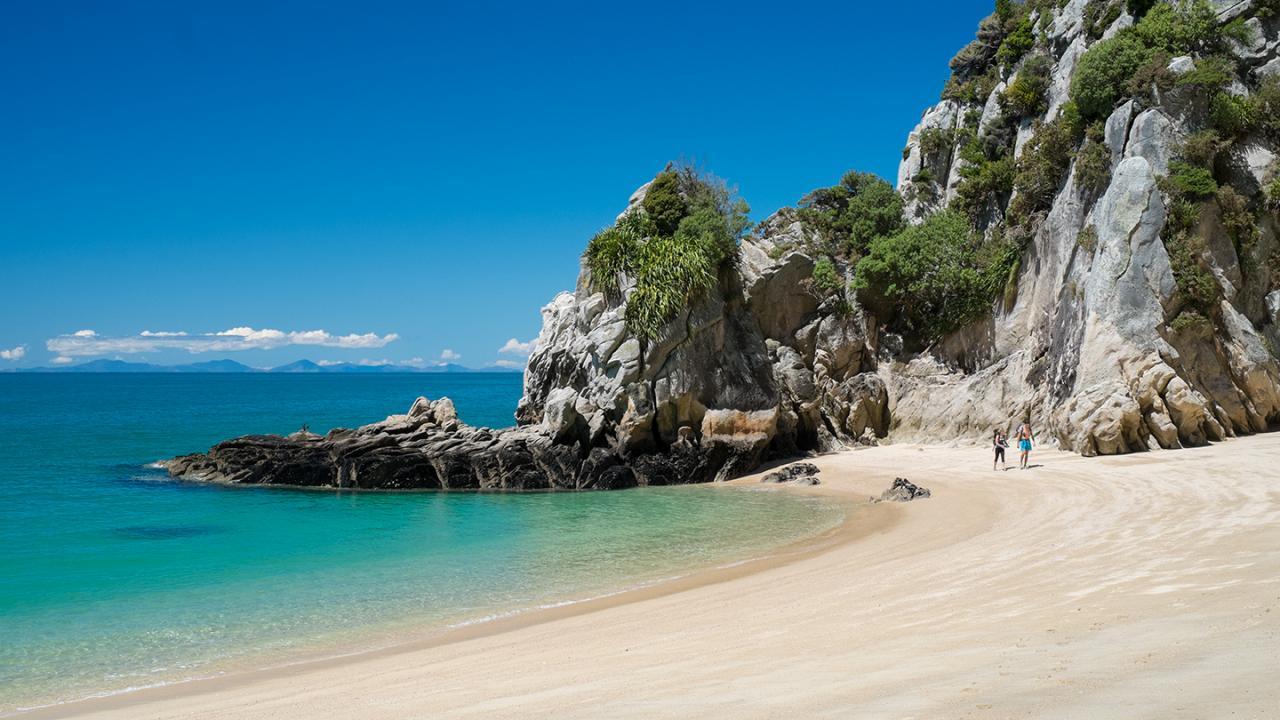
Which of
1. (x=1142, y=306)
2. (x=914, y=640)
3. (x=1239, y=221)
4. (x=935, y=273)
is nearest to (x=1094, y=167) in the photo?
(x=1239, y=221)

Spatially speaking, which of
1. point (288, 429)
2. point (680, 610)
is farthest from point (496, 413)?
point (680, 610)

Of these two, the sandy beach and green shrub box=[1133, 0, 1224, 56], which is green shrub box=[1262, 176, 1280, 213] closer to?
green shrub box=[1133, 0, 1224, 56]

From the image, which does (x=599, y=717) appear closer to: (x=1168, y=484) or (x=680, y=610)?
(x=680, y=610)

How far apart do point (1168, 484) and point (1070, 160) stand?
1556 cm

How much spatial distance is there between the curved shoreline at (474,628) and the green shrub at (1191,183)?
47.1 ft

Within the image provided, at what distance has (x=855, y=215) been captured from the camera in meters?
35.4

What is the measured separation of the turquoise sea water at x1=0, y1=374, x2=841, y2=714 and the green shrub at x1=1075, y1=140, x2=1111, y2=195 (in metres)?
14.6

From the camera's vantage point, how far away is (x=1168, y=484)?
17.6 meters

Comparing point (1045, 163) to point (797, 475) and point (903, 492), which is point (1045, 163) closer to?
point (797, 475)

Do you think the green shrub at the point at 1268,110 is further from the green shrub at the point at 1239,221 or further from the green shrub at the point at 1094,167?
the green shrub at the point at 1094,167

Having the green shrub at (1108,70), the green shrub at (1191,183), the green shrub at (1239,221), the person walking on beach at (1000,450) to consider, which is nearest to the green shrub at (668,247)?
the person walking on beach at (1000,450)

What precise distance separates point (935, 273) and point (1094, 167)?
6.87 meters

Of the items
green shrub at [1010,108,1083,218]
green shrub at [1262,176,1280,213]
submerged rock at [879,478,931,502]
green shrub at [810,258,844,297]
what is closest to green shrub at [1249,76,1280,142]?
green shrub at [1262,176,1280,213]

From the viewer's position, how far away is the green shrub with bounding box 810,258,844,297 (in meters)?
33.0
